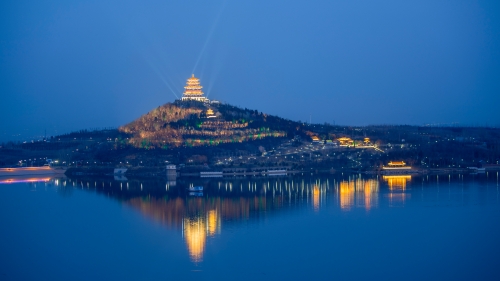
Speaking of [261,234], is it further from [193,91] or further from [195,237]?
[193,91]

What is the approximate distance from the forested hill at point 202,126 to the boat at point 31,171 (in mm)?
4208

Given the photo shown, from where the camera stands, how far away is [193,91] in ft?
133

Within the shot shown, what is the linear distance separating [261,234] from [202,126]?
20.0 meters

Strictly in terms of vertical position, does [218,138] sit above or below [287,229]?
above

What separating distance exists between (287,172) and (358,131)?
476 inches

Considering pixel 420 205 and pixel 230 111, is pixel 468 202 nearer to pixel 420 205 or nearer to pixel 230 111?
pixel 420 205

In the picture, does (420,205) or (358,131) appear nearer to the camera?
(420,205)

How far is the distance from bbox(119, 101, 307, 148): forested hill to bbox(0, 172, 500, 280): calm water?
9.63 m

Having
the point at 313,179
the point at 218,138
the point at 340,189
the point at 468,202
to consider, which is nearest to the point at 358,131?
the point at 218,138

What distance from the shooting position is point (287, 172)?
3033 centimetres

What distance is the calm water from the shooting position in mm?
12562

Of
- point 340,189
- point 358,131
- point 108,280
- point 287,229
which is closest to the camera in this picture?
point 108,280

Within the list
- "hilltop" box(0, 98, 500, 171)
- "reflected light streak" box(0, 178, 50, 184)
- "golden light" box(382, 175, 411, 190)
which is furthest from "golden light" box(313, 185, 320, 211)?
"reflected light streak" box(0, 178, 50, 184)

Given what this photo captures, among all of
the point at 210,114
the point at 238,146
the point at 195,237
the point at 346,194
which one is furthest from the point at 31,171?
the point at 195,237
